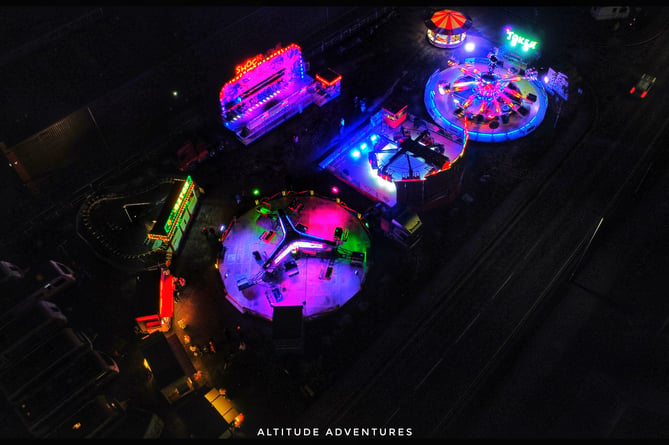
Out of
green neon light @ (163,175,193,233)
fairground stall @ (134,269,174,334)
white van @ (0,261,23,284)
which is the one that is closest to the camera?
fairground stall @ (134,269,174,334)

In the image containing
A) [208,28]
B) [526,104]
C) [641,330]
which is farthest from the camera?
[526,104]

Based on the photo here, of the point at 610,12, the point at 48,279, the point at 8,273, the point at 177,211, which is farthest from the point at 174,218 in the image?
the point at 610,12

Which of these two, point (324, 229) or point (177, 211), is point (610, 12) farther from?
point (177, 211)

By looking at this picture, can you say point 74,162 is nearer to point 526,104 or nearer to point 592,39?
point 526,104

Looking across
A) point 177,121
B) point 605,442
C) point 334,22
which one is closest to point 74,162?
point 177,121

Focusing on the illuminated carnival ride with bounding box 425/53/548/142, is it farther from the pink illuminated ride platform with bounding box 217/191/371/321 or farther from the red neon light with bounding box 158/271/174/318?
the red neon light with bounding box 158/271/174/318

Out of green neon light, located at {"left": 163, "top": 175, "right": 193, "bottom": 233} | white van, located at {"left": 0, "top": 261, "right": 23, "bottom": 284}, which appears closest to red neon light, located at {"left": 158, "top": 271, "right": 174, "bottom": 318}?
green neon light, located at {"left": 163, "top": 175, "right": 193, "bottom": 233}

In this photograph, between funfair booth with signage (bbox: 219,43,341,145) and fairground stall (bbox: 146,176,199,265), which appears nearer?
fairground stall (bbox: 146,176,199,265)
